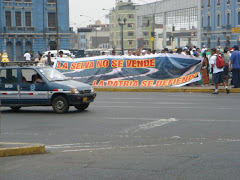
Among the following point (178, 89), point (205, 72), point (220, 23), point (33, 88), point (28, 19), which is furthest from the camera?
point (220, 23)

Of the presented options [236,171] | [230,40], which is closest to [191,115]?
[236,171]

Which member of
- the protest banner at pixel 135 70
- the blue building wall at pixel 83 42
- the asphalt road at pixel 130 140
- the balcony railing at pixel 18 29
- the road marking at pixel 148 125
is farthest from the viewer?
the blue building wall at pixel 83 42

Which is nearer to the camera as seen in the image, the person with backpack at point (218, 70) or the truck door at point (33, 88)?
the truck door at point (33, 88)

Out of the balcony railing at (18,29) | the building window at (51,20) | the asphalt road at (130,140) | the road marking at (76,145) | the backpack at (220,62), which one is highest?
the building window at (51,20)

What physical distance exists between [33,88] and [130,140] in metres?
5.94

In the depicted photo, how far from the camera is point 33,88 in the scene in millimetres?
15297

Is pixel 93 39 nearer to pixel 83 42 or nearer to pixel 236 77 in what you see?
pixel 83 42

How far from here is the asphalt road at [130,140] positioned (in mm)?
7375

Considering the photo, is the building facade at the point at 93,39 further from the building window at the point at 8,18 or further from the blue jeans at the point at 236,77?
the blue jeans at the point at 236,77

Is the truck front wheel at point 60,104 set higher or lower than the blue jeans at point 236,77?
lower

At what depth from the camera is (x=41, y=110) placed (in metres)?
16.4

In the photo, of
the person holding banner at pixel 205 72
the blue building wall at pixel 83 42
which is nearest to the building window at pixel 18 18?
the person holding banner at pixel 205 72

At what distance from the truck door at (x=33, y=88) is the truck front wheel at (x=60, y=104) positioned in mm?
249

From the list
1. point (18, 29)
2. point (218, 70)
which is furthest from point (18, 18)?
point (218, 70)
